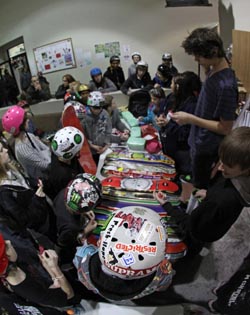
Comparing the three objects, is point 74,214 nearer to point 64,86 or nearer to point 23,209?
point 23,209

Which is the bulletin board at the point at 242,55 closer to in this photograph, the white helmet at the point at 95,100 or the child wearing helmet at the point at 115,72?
the child wearing helmet at the point at 115,72

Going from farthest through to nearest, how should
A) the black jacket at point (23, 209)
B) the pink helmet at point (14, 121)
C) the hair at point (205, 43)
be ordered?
the pink helmet at point (14, 121)
the hair at point (205, 43)
the black jacket at point (23, 209)

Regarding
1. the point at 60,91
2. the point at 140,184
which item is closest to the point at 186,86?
the point at 140,184

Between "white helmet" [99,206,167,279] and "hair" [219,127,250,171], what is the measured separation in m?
0.43

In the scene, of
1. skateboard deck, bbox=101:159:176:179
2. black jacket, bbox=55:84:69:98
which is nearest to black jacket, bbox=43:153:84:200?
skateboard deck, bbox=101:159:176:179

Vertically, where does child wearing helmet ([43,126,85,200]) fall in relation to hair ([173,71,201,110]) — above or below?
below

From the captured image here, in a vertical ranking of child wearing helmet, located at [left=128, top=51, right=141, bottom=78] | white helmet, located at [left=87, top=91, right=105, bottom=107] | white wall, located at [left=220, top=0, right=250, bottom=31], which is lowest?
white helmet, located at [left=87, top=91, right=105, bottom=107]

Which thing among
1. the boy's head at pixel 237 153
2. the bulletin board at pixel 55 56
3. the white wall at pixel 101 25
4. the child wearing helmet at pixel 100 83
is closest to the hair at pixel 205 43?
the boy's head at pixel 237 153

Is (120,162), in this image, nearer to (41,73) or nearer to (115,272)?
(115,272)

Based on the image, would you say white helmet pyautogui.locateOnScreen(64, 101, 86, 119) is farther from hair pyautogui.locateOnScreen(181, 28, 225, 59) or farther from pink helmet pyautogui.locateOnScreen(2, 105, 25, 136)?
hair pyautogui.locateOnScreen(181, 28, 225, 59)

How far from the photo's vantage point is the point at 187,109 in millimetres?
2508

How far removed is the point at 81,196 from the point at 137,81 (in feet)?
10.5

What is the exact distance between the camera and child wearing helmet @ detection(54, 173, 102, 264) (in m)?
1.73

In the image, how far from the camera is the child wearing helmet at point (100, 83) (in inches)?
174
